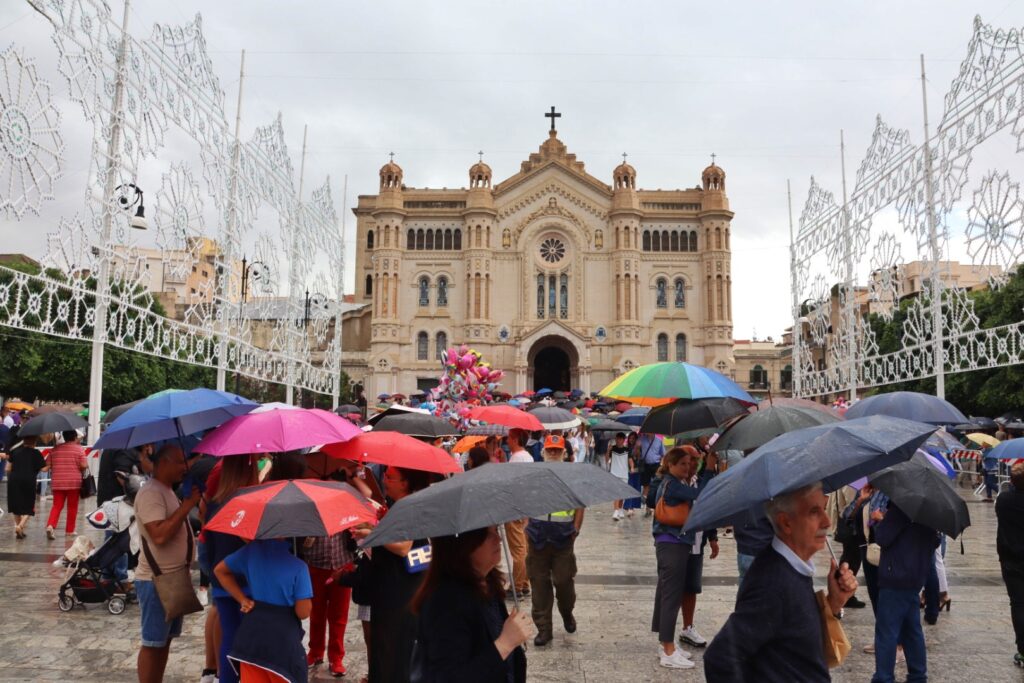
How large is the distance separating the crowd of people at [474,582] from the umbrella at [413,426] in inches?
22.5

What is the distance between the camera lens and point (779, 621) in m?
2.88

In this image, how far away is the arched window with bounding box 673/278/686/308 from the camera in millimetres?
46625

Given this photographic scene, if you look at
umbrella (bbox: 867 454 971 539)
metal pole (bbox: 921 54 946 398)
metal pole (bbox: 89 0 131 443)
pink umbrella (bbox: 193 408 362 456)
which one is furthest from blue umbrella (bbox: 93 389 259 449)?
metal pole (bbox: 921 54 946 398)

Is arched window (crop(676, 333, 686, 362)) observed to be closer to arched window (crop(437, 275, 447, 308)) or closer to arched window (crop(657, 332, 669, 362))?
arched window (crop(657, 332, 669, 362))

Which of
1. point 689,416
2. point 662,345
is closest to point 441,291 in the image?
point 662,345

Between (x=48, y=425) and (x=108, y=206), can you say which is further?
(x=108, y=206)

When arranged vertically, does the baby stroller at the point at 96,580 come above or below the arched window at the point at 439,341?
below

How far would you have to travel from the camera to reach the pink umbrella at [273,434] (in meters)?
5.07

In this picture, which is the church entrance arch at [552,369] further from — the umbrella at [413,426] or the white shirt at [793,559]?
the white shirt at [793,559]

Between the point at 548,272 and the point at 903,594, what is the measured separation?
41591 mm

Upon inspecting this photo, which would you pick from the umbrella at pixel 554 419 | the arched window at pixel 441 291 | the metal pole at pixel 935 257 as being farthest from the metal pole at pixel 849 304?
the arched window at pixel 441 291

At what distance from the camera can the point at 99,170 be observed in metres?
14.4

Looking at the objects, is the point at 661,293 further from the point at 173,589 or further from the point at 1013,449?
the point at 173,589

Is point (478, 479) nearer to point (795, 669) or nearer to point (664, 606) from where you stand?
point (795, 669)
